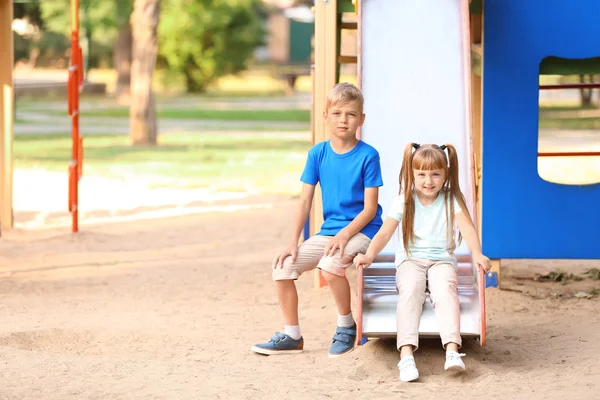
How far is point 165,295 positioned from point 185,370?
2.18 m

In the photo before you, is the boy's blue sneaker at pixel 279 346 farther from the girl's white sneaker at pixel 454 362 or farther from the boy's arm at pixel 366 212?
the girl's white sneaker at pixel 454 362

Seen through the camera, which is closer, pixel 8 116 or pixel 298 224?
pixel 298 224

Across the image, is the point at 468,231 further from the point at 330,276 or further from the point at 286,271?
the point at 286,271

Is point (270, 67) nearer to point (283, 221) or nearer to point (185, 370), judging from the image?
point (283, 221)

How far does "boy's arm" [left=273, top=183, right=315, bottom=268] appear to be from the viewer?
5.21 meters

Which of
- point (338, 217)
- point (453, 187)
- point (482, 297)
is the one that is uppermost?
point (453, 187)

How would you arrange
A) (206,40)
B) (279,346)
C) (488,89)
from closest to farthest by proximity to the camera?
(279,346)
(488,89)
(206,40)

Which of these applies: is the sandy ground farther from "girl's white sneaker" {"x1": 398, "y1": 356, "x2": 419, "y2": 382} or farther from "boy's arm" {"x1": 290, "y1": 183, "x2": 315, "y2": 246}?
"boy's arm" {"x1": 290, "y1": 183, "x2": 315, "y2": 246}

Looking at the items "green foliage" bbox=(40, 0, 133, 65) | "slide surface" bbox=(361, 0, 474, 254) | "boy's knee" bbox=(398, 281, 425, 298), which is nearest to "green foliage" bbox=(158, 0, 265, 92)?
"green foliage" bbox=(40, 0, 133, 65)

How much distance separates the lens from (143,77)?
19234 mm

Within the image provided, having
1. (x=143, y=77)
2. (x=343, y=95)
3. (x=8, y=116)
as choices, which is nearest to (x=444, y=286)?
(x=343, y=95)

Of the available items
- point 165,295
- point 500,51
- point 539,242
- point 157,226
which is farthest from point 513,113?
point 157,226

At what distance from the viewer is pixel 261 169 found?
15.0 meters

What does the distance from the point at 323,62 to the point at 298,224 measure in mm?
2099
